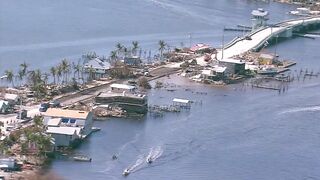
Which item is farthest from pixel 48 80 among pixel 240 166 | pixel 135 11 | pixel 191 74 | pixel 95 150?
pixel 135 11

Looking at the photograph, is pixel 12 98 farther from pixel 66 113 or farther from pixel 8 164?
pixel 8 164

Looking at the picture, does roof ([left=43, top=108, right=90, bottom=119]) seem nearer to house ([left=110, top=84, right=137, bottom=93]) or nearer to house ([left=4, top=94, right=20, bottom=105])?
house ([left=4, top=94, right=20, bottom=105])

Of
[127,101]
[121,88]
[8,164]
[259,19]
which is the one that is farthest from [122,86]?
[259,19]

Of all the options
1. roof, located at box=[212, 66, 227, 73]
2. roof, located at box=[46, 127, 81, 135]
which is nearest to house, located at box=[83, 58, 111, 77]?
roof, located at box=[212, 66, 227, 73]

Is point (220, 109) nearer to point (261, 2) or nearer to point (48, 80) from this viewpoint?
point (48, 80)

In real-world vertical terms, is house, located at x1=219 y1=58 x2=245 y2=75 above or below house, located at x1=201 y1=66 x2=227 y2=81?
above

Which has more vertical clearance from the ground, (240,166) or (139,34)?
(139,34)
